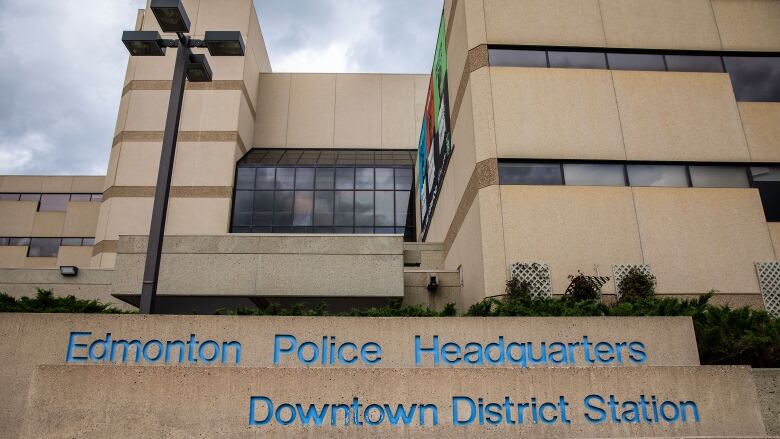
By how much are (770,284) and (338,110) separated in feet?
92.3

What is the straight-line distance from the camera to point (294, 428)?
7043 millimetres

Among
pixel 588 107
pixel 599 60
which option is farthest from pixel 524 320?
pixel 599 60

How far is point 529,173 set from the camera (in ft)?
50.9

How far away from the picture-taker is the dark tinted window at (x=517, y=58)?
1669cm

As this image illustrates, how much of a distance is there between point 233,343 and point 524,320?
4.70 meters

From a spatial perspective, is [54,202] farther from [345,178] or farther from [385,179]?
[385,179]

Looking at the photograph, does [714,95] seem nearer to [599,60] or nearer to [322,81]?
[599,60]

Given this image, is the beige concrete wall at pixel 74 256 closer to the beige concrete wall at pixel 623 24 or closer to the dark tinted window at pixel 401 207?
the dark tinted window at pixel 401 207

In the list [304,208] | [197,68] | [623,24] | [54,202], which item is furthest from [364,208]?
[54,202]

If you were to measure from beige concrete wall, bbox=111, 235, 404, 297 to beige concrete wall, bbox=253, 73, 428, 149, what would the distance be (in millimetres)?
20500

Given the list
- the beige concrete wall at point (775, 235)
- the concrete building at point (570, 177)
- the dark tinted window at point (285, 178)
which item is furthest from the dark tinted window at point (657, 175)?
the dark tinted window at point (285, 178)

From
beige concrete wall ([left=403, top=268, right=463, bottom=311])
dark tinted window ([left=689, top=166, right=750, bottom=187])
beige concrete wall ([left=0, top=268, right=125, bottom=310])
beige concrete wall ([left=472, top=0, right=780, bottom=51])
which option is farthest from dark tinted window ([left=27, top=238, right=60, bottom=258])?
dark tinted window ([left=689, top=166, right=750, bottom=187])

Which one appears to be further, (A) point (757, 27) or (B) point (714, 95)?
(A) point (757, 27)

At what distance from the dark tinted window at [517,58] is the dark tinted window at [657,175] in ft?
13.6
